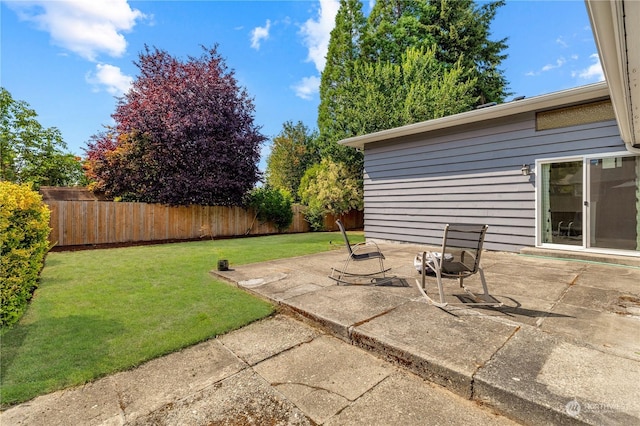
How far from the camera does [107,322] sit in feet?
9.26

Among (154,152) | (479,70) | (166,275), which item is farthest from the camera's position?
(479,70)

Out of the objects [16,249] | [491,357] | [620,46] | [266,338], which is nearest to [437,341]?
[491,357]

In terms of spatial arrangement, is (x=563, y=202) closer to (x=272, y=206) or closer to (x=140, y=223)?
(x=272, y=206)

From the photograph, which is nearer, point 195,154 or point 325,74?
point 195,154

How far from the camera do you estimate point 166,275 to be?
470cm

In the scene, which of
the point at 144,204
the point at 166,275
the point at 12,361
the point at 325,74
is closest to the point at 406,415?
the point at 12,361

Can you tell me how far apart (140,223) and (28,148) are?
927cm

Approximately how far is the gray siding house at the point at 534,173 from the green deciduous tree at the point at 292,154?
1690 centimetres

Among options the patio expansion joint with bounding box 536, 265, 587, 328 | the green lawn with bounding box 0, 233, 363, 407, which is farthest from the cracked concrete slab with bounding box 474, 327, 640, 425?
the green lawn with bounding box 0, 233, 363, 407

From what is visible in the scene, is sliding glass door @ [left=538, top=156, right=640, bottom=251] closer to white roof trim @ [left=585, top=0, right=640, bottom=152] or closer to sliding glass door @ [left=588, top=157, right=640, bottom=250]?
sliding glass door @ [left=588, top=157, right=640, bottom=250]

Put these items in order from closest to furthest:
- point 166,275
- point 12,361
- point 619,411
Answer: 1. point 619,411
2. point 12,361
3. point 166,275

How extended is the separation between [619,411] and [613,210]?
552 cm

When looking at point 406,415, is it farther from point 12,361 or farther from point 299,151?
point 299,151

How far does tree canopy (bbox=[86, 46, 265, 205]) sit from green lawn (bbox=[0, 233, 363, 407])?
20.9ft
